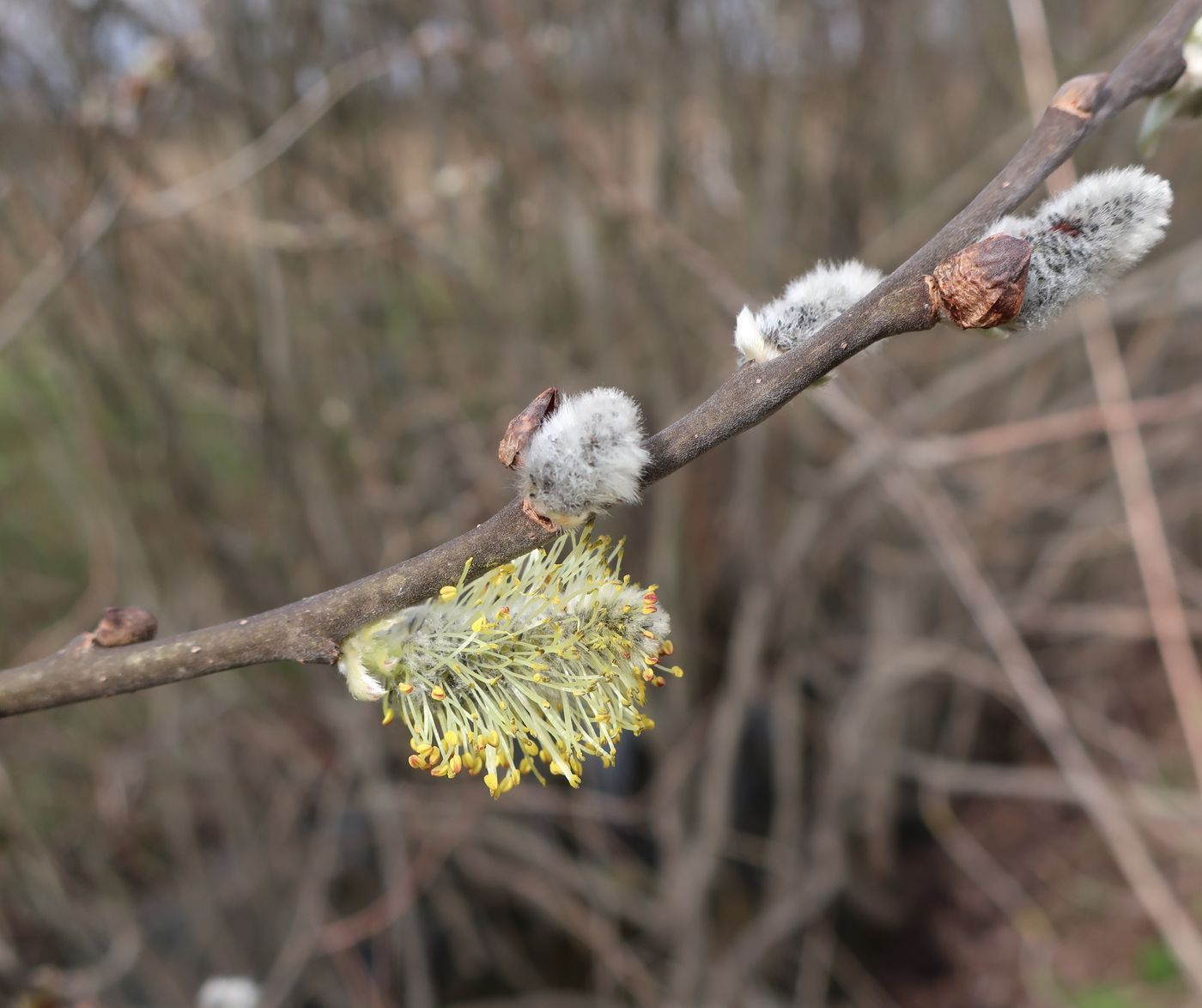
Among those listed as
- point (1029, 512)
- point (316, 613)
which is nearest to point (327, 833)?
point (316, 613)

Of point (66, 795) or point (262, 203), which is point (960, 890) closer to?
point (66, 795)

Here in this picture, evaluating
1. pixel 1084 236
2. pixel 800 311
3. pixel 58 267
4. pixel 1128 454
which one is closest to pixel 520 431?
pixel 800 311

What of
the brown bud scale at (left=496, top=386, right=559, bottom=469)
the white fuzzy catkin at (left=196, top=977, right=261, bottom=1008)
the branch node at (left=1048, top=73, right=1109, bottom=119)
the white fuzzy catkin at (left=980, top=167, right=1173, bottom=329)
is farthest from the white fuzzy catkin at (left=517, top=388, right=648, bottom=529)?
the white fuzzy catkin at (left=196, top=977, right=261, bottom=1008)

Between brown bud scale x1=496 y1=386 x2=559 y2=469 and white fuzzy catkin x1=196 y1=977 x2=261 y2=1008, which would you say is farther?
white fuzzy catkin x1=196 y1=977 x2=261 y2=1008

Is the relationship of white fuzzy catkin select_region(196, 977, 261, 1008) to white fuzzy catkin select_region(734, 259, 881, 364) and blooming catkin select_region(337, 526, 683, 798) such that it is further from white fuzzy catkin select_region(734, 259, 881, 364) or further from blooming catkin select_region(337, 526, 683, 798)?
white fuzzy catkin select_region(734, 259, 881, 364)

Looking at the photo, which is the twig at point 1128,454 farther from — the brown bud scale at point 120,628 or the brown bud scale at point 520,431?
the brown bud scale at point 120,628

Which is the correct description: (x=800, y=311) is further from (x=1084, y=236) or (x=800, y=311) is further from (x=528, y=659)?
(x=528, y=659)
